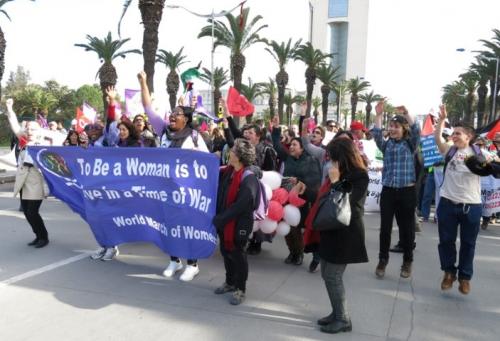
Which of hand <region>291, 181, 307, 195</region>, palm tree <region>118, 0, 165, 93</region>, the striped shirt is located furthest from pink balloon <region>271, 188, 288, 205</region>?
palm tree <region>118, 0, 165, 93</region>

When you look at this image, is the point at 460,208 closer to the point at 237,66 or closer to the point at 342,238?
the point at 342,238

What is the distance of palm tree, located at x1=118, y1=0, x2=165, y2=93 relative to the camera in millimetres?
15164

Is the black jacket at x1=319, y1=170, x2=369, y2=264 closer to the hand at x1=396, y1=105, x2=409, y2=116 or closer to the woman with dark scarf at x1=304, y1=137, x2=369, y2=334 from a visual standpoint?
the woman with dark scarf at x1=304, y1=137, x2=369, y2=334

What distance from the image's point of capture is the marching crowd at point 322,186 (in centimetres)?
368

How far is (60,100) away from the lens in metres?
63.0

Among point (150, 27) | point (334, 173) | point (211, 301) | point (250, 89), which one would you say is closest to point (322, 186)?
point (334, 173)

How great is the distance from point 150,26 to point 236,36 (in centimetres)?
1382

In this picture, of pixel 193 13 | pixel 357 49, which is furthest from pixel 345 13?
pixel 193 13

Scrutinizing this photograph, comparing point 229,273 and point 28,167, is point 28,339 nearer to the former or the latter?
point 229,273

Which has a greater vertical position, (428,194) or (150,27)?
(150,27)

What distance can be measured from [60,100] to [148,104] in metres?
63.7

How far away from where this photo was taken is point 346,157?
12.0 feet

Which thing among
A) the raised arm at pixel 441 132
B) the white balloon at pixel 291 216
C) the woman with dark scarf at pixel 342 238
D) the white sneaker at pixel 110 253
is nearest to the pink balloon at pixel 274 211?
the white balloon at pixel 291 216

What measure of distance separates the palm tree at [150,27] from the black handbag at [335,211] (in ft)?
44.0
